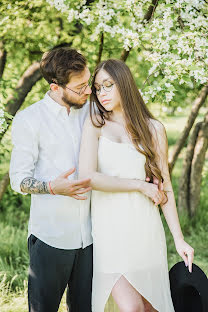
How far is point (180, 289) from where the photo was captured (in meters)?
3.04

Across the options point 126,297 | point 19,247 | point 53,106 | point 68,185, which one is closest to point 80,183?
point 68,185

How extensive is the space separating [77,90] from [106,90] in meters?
0.20

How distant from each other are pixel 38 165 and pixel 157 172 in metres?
0.76

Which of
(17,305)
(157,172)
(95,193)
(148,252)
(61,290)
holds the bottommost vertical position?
(17,305)

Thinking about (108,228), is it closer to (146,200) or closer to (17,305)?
(146,200)

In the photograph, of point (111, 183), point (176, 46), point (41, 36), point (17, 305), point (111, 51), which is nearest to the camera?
point (111, 183)

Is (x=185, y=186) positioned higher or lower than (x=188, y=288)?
lower

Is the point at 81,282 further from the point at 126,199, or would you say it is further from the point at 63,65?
the point at 63,65

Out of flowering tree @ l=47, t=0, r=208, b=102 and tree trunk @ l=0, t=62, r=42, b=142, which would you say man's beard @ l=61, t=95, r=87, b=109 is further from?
tree trunk @ l=0, t=62, r=42, b=142

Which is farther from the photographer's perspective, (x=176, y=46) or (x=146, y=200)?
(x=176, y=46)

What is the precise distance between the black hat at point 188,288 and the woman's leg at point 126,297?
28 cm

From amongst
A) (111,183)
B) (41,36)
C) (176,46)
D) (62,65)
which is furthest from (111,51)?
(111,183)

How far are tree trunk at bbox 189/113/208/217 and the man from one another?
157 inches

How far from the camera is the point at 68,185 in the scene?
263 centimetres
